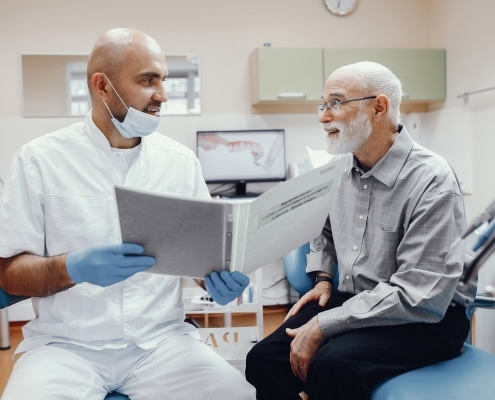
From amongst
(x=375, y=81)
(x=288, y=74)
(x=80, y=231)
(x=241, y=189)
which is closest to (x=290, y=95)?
(x=288, y=74)

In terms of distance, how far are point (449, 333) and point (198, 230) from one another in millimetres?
762

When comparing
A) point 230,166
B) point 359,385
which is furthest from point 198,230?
point 230,166

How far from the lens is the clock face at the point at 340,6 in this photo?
4.00m

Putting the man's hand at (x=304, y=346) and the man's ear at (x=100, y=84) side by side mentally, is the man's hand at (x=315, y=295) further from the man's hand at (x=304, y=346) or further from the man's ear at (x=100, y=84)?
the man's ear at (x=100, y=84)

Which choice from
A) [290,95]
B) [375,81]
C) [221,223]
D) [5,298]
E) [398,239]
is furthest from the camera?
[290,95]

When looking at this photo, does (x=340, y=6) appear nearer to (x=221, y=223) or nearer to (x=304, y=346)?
(x=304, y=346)

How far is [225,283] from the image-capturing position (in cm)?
129

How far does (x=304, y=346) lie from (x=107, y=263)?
0.61 metres

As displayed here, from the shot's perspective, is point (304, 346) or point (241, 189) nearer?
point (304, 346)

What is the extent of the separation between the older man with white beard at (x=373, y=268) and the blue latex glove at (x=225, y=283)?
0.28m

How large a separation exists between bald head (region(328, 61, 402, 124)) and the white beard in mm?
84

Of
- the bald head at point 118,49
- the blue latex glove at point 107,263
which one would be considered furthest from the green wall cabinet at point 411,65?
the blue latex glove at point 107,263

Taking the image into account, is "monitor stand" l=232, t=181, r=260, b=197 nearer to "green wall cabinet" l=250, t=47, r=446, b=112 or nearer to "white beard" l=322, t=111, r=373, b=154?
"green wall cabinet" l=250, t=47, r=446, b=112

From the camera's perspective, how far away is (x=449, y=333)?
1.40 meters
